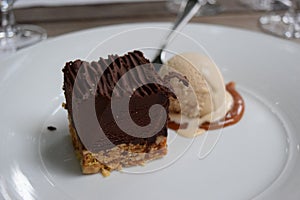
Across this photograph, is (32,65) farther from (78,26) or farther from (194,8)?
(194,8)

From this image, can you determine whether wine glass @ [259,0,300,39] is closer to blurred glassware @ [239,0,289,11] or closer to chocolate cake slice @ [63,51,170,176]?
blurred glassware @ [239,0,289,11]

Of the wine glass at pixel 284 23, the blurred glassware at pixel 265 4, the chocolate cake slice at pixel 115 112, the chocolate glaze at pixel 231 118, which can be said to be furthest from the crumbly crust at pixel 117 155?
the blurred glassware at pixel 265 4

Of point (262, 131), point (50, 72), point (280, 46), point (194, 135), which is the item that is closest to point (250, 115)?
point (262, 131)

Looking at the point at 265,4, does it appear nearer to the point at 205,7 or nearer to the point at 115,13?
the point at 205,7

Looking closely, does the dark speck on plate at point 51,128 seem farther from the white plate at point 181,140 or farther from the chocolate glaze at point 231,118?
the chocolate glaze at point 231,118

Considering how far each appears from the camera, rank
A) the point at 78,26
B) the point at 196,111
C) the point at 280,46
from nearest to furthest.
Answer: the point at 196,111, the point at 280,46, the point at 78,26

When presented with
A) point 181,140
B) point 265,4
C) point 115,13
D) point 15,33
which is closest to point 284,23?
point 265,4
